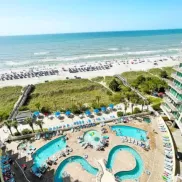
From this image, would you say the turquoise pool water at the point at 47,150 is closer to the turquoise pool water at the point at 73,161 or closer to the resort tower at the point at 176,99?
the turquoise pool water at the point at 73,161

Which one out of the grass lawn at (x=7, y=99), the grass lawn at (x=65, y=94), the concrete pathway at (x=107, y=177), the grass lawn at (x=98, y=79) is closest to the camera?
the concrete pathway at (x=107, y=177)

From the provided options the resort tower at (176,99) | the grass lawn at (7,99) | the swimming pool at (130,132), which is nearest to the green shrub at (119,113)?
the swimming pool at (130,132)

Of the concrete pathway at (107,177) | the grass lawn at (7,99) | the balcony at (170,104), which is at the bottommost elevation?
the concrete pathway at (107,177)

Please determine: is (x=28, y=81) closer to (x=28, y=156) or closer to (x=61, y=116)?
(x=61, y=116)

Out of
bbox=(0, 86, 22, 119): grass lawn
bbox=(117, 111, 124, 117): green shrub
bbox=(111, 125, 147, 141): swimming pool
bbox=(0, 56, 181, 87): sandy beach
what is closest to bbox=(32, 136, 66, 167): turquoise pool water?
bbox=(111, 125, 147, 141): swimming pool

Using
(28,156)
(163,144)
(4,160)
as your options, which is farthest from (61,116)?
(163,144)

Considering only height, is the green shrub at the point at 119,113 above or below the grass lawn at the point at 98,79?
below

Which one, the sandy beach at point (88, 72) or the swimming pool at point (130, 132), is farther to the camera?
the sandy beach at point (88, 72)
